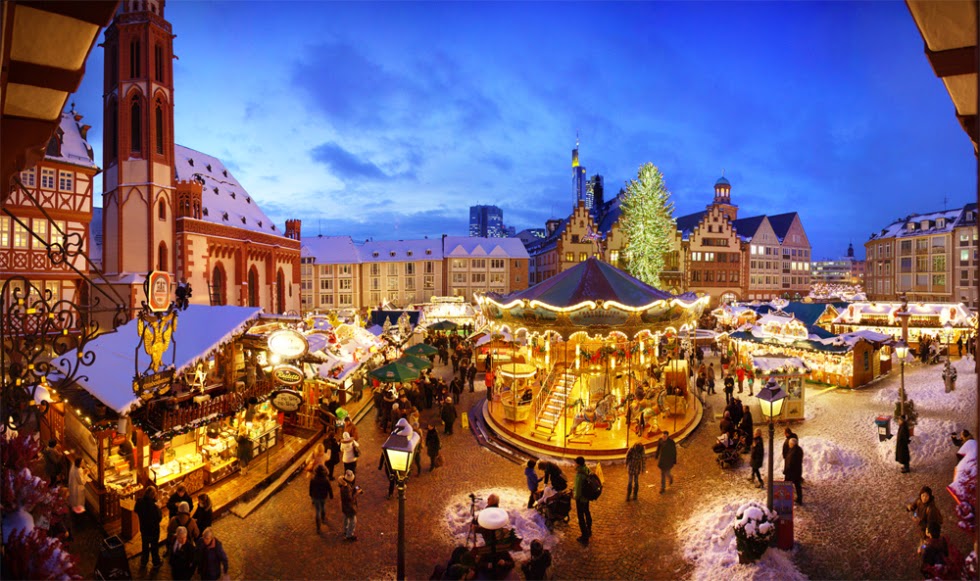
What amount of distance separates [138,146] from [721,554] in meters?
36.1

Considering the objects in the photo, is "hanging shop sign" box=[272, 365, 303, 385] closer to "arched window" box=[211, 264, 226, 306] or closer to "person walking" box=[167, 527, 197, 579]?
"person walking" box=[167, 527, 197, 579]

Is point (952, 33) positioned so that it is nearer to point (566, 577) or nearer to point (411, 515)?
point (566, 577)

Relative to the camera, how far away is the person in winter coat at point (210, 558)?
707 cm

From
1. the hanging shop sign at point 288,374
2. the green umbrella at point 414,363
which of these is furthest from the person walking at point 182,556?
the green umbrella at point 414,363

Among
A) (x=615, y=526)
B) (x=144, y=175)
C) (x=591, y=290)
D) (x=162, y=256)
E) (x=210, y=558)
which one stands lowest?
(x=615, y=526)

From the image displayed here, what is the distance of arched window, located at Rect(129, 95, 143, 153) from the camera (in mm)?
28812

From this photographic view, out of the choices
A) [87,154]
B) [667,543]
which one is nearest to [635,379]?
[667,543]

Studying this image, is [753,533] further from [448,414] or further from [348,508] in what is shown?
[448,414]

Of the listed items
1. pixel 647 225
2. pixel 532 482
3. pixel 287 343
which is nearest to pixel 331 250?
pixel 647 225

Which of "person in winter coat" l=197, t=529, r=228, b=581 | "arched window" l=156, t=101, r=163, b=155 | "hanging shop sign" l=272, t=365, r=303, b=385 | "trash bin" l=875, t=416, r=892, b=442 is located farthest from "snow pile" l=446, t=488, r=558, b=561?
"arched window" l=156, t=101, r=163, b=155

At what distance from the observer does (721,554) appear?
7879mm

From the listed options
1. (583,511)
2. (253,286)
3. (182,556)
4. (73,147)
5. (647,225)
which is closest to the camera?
(182,556)

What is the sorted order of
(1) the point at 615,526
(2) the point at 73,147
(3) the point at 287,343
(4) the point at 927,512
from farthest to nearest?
1. (2) the point at 73,147
2. (3) the point at 287,343
3. (1) the point at 615,526
4. (4) the point at 927,512

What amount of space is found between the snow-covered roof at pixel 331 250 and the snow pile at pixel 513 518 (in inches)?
1837
